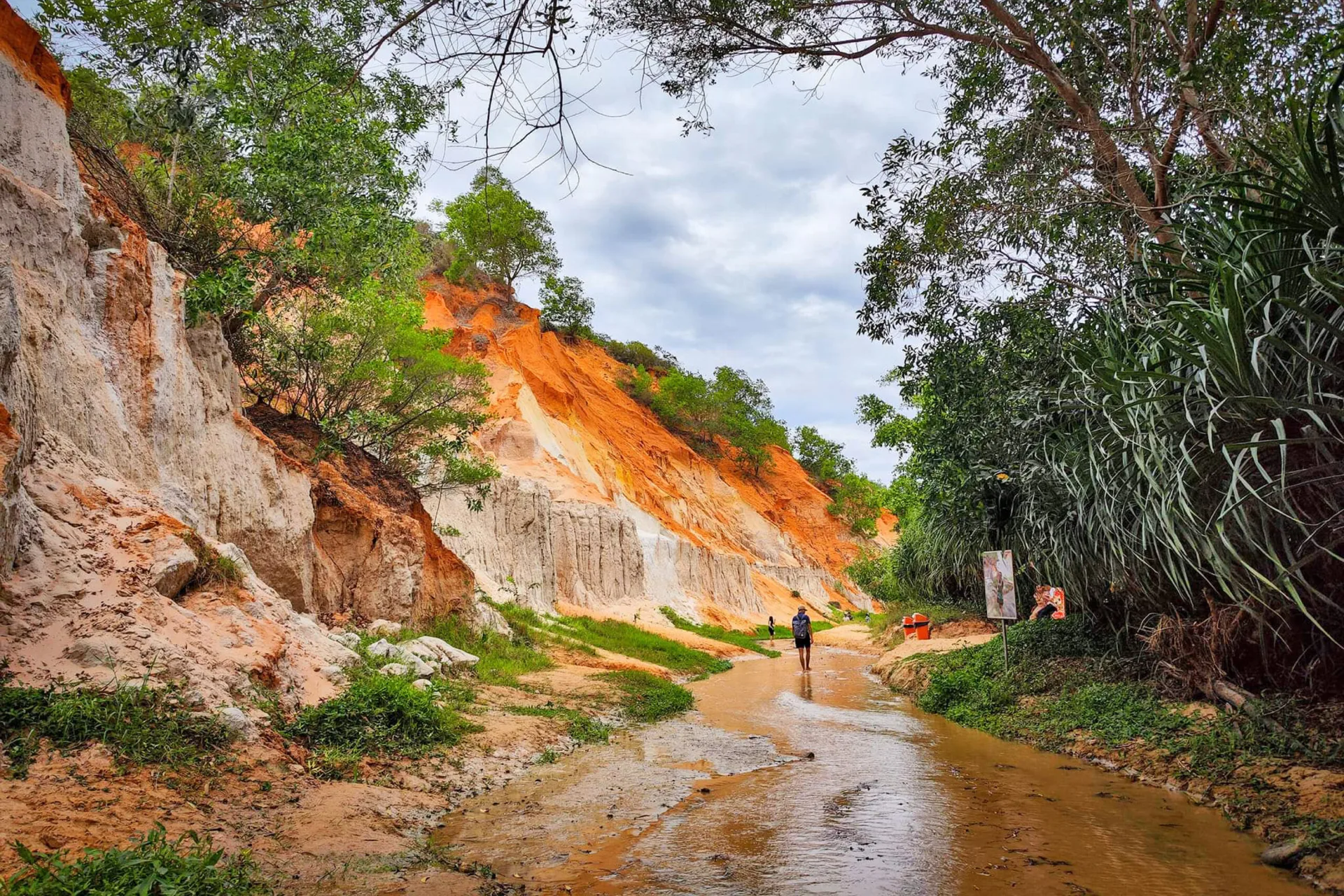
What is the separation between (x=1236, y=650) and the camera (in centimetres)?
721

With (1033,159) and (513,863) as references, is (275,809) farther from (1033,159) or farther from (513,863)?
(1033,159)

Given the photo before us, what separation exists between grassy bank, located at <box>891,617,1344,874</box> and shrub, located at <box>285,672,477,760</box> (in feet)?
22.6

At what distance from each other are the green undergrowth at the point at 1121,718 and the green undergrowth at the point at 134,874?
6289 millimetres

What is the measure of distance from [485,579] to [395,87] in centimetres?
1953

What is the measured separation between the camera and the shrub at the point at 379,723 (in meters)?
6.43

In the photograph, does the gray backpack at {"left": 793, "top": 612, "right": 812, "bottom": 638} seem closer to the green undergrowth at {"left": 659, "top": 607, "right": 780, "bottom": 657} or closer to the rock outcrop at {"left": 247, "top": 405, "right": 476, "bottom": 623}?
the rock outcrop at {"left": 247, "top": 405, "right": 476, "bottom": 623}

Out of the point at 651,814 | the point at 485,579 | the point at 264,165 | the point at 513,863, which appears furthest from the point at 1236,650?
the point at 485,579

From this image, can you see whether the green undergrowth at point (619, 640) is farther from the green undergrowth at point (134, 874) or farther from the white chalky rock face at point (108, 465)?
the green undergrowth at point (134, 874)

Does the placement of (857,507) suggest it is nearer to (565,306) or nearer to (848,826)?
(565,306)

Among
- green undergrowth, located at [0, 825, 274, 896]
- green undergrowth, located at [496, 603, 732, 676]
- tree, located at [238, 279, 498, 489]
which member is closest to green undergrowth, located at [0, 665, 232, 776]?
green undergrowth, located at [0, 825, 274, 896]

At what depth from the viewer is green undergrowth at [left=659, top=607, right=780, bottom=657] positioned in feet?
97.9

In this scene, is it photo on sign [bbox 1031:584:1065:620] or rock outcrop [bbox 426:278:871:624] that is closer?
photo on sign [bbox 1031:584:1065:620]

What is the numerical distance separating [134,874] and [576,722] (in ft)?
21.9

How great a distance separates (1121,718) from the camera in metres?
8.07
